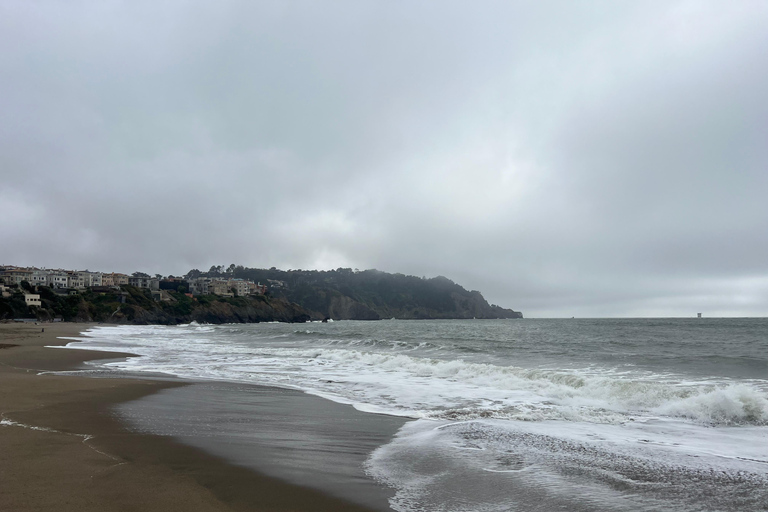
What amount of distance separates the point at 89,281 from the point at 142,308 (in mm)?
43375

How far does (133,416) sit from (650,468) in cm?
823

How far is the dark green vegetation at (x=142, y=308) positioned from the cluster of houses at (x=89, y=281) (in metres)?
5.18

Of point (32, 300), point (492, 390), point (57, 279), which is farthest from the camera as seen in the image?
point (57, 279)

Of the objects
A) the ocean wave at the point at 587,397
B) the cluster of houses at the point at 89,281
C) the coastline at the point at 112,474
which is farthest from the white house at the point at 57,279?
the coastline at the point at 112,474

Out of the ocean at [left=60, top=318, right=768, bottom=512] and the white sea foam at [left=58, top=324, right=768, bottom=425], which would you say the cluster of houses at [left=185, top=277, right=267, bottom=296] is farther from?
the ocean at [left=60, top=318, right=768, bottom=512]

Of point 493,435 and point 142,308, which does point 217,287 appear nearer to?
point 142,308

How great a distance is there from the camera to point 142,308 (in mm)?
102500

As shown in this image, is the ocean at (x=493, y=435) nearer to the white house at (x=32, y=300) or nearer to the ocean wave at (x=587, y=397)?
the ocean wave at (x=587, y=397)

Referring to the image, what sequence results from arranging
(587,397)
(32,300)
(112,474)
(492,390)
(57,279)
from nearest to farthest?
(112,474) < (587,397) < (492,390) < (32,300) < (57,279)

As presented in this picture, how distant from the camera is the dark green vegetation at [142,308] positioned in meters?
84.2

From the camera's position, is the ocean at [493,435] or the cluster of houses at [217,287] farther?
the cluster of houses at [217,287]

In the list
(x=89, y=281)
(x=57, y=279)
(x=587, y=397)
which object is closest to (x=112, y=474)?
(x=587, y=397)

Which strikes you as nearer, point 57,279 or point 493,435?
point 493,435

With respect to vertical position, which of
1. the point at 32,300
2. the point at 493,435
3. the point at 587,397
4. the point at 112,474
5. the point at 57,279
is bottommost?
the point at 587,397
